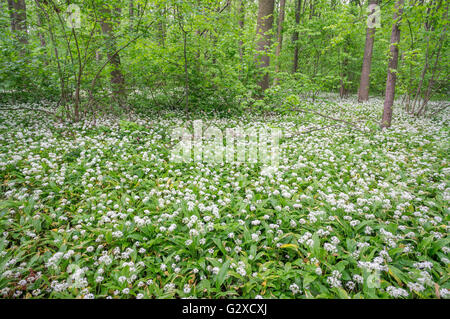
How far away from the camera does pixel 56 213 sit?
11.4 ft

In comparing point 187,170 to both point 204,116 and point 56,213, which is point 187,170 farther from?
point 204,116

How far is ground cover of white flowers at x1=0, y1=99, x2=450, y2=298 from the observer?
7.88 ft

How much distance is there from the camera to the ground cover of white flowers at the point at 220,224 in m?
2.40

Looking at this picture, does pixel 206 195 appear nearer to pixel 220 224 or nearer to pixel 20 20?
pixel 220 224

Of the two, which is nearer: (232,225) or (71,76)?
(232,225)

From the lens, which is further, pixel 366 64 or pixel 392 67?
pixel 366 64

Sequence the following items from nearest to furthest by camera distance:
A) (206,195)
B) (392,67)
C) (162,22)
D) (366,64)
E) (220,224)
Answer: (220,224) → (206,195) → (392,67) → (162,22) → (366,64)

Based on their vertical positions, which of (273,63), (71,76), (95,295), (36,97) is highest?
(273,63)

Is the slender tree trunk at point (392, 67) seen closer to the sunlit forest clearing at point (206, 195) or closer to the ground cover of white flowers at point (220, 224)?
the sunlit forest clearing at point (206, 195)

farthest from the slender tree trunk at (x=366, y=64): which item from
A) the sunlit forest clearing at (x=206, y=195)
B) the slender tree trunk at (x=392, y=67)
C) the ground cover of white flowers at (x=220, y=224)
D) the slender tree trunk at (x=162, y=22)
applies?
the slender tree trunk at (x=162, y=22)

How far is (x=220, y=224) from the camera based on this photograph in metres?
3.24

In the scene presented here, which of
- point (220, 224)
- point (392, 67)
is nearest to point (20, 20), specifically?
point (220, 224)
